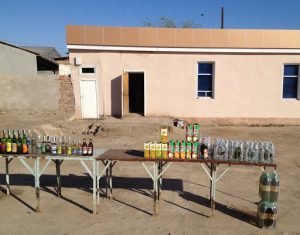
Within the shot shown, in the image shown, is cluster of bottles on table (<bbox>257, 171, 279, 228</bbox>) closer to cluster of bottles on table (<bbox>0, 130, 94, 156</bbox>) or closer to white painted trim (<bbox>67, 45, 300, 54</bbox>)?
cluster of bottles on table (<bbox>0, 130, 94, 156</bbox>)

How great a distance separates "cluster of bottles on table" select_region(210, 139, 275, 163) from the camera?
5148 mm

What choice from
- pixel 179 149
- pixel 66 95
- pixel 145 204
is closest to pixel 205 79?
pixel 66 95

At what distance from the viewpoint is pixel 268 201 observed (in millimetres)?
5027

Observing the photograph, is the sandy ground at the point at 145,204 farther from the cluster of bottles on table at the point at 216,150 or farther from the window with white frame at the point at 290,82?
the window with white frame at the point at 290,82

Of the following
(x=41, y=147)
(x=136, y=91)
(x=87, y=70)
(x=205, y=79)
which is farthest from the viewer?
(x=136, y=91)

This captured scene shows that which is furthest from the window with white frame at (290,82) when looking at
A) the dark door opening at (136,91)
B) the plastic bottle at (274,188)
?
the plastic bottle at (274,188)

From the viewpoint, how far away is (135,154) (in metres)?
5.70

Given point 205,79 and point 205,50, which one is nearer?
point 205,50

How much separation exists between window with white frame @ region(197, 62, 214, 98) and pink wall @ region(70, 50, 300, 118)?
305mm

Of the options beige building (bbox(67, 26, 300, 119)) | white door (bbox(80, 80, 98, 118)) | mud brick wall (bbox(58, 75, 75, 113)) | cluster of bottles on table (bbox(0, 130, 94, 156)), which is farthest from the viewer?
white door (bbox(80, 80, 98, 118))

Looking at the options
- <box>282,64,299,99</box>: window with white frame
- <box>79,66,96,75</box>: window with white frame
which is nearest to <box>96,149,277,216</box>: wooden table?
<box>79,66,96,75</box>: window with white frame

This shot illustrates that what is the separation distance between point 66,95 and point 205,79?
268 inches

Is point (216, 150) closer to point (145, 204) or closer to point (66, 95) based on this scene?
point (145, 204)

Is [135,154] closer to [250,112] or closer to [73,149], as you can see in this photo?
[73,149]
